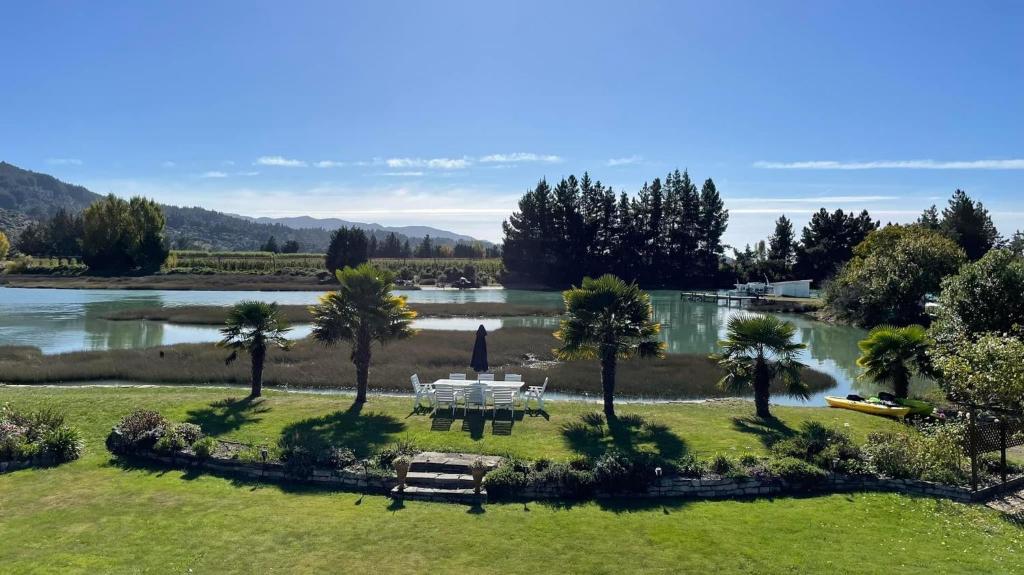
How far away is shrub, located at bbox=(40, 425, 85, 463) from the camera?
12.6 metres

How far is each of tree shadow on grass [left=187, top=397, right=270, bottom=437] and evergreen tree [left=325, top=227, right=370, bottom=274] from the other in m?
80.5

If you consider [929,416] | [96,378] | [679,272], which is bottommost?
[96,378]

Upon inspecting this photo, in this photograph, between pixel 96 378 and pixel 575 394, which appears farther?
pixel 96 378

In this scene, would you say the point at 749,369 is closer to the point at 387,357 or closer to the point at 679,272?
the point at 387,357

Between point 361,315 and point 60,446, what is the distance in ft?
24.4

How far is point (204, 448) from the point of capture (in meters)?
12.5

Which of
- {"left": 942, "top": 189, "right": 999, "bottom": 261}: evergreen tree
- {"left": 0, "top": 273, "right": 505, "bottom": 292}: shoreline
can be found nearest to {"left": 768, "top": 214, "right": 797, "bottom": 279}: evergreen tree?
{"left": 942, "top": 189, "right": 999, "bottom": 261}: evergreen tree

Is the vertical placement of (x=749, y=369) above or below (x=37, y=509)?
above

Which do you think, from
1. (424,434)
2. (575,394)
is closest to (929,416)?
(575,394)

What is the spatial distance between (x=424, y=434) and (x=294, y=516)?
447cm

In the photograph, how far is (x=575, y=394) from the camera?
23031 millimetres

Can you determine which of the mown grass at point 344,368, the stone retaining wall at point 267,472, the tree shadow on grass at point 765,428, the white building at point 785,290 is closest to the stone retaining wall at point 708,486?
the stone retaining wall at point 267,472

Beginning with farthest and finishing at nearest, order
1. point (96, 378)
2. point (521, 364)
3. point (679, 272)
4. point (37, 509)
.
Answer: point (679, 272) < point (521, 364) < point (96, 378) < point (37, 509)

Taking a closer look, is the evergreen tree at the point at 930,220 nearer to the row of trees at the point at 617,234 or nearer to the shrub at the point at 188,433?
the row of trees at the point at 617,234
